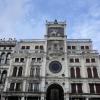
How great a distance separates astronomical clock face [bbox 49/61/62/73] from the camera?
1893 inches

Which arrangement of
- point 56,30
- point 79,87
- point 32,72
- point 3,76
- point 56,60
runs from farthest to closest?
point 56,30 → point 56,60 → point 3,76 → point 32,72 → point 79,87

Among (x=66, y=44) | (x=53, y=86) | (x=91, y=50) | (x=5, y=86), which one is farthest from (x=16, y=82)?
(x=91, y=50)

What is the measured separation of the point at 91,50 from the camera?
170ft

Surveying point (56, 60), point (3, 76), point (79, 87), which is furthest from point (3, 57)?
point (79, 87)

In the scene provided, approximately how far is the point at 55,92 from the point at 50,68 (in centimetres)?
665

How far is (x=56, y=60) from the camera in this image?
49750mm

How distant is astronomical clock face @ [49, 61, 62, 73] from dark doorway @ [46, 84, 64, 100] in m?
4.08

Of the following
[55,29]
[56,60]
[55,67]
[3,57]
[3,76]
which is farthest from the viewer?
[55,29]

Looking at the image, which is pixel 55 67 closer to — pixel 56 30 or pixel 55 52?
pixel 55 52


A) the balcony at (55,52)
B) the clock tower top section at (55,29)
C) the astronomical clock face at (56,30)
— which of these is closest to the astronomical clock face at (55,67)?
the balcony at (55,52)

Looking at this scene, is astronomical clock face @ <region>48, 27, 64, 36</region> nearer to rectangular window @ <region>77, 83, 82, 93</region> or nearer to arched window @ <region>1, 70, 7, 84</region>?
rectangular window @ <region>77, 83, 82, 93</region>

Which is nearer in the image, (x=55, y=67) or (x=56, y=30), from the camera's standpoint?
(x=55, y=67)

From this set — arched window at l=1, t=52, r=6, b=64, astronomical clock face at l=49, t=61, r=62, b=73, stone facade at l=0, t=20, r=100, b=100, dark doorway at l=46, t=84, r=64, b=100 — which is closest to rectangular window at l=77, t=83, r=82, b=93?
stone facade at l=0, t=20, r=100, b=100

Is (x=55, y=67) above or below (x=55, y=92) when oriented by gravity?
above
